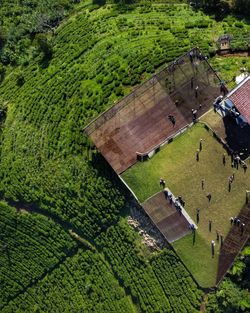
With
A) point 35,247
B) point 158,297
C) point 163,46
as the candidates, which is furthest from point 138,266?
point 163,46

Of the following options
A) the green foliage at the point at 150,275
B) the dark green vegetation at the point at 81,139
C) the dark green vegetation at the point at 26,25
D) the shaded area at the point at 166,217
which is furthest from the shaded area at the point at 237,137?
the dark green vegetation at the point at 26,25

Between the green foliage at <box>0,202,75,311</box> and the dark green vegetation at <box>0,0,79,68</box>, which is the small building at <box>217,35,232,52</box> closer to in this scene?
the dark green vegetation at <box>0,0,79,68</box>

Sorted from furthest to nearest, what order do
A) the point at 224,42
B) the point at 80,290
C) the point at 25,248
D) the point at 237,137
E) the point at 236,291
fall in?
the point at 25,248, the point at 80,290, the point at 224,42, the point at 237,137, the point at 236,291

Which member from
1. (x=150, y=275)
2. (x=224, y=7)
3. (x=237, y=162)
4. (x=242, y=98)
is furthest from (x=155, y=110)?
(x=150, y=275)

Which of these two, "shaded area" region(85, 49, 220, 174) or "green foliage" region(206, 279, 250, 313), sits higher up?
"shaded area" region(85, 49, 220, 174)

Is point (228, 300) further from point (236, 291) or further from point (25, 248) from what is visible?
point (25, 248)

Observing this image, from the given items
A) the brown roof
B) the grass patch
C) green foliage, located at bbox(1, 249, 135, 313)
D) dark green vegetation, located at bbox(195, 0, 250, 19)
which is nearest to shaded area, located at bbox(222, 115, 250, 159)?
the brown roof
